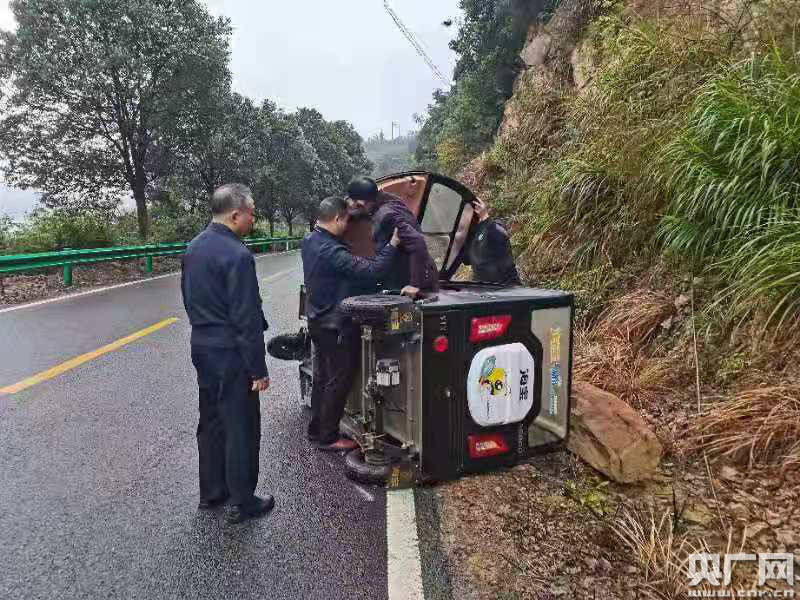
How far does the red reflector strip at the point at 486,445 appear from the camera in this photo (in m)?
3.64

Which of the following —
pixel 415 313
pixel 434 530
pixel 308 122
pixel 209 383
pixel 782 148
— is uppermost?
pixel 308 122

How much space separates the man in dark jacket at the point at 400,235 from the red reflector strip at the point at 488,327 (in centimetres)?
50

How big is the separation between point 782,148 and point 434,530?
164 inches

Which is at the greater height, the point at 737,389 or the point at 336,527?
the point at 737,389

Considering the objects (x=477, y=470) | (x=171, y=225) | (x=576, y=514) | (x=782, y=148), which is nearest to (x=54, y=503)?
(x=477, y=470)

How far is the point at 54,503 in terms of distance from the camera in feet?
11.1

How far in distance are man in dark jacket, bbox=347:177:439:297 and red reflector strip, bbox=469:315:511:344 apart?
0.50 m

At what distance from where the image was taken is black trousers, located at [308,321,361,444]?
423 cm

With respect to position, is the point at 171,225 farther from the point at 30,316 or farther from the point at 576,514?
the point at 576,514

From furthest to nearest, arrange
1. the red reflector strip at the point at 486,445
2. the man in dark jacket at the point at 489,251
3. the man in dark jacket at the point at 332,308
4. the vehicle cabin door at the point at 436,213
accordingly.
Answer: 1. the man in dark jacket at the point at 489,251
2. the vehicle cabin door at the point at 436,213
3. the man in dark jacket at the point at 332,308
4. the red reflector strip at the point at 486,445

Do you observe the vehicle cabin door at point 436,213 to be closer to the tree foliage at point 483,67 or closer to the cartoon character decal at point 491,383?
the cartoon character decal at point 491,383

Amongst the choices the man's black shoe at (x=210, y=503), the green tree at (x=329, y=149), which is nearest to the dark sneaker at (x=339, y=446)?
the man's black shoe at (x=210, y=503)

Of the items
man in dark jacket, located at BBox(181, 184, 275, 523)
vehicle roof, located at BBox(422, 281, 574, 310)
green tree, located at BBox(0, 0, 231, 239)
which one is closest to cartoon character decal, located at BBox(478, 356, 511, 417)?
vehicle roof, located at BBox(422, 281, 574, 310)

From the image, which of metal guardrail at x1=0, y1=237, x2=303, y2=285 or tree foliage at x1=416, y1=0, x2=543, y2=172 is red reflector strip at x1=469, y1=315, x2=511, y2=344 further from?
tree foliage at x1=416, y1=0, x2=543, y2=172
